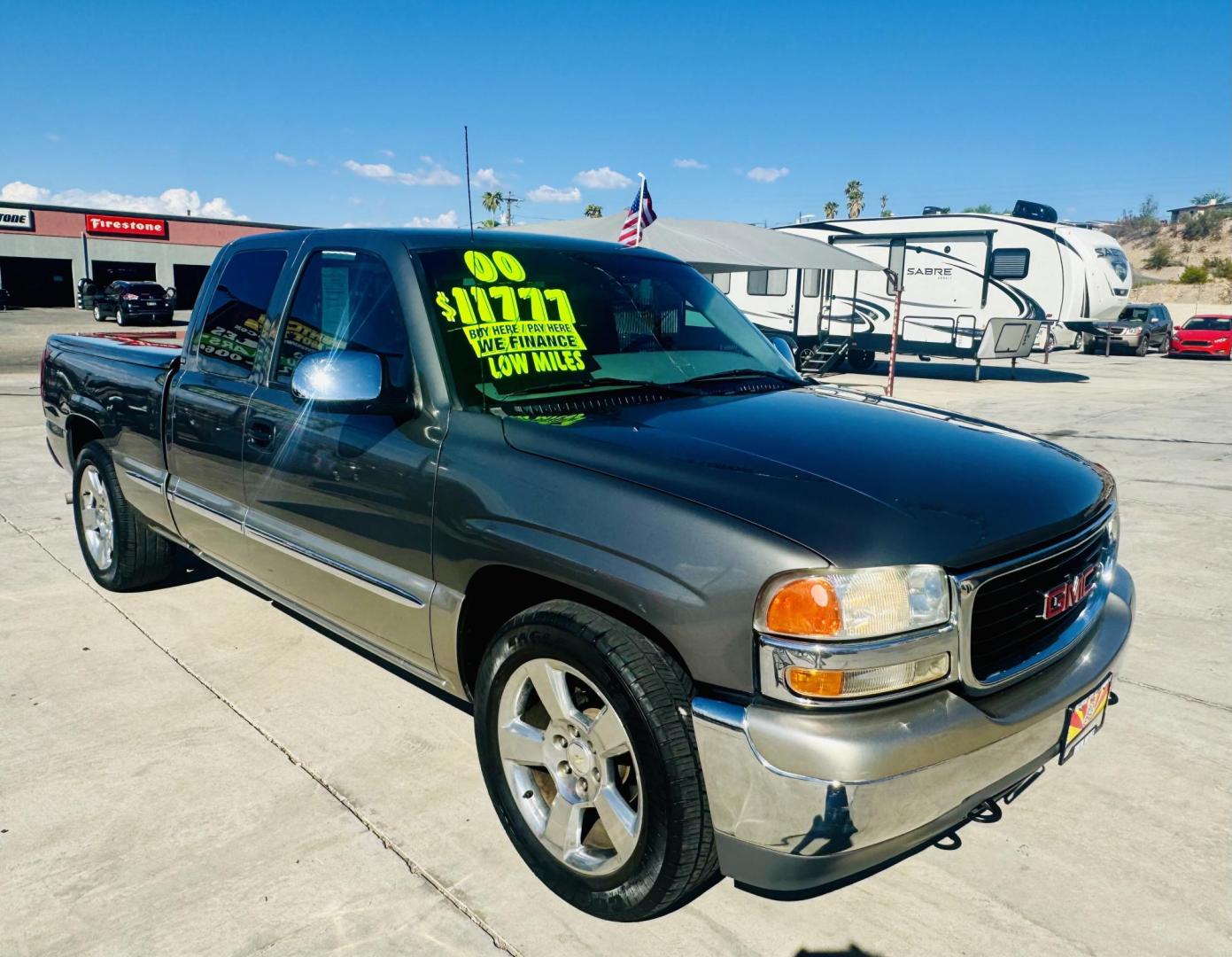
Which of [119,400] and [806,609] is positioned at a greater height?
[119,400]

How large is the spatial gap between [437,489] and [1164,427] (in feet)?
39.9

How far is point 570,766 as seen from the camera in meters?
2.45

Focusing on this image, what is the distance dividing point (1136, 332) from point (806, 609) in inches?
1225

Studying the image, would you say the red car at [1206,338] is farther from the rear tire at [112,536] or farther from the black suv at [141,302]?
the black suv at [141,302]

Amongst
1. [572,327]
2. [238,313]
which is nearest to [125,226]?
[238,313]

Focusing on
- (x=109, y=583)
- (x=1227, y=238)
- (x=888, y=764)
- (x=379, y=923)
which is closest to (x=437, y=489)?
(x=379, y=923)

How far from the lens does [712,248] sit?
49.1 ft

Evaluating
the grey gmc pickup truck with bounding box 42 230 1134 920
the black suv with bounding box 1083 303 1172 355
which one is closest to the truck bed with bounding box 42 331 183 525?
the grey gmc pickup truck with bounding box 42 230 1134 920

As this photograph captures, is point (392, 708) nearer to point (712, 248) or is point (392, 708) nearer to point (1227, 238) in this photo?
point (712, 248)

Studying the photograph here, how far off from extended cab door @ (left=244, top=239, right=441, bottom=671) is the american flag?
9.22 metres

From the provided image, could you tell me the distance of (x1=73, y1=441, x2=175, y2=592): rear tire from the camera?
472cm

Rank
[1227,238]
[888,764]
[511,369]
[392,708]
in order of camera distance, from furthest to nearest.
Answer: [1227,238] < [392,708] < [511,369] < [888,764]

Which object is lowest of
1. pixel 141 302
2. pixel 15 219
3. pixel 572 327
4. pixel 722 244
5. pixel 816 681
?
pixel 816 681

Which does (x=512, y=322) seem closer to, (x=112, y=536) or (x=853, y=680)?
(x=853, y=680)
